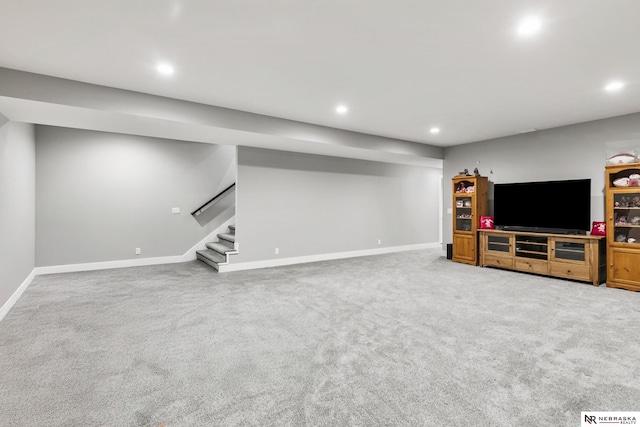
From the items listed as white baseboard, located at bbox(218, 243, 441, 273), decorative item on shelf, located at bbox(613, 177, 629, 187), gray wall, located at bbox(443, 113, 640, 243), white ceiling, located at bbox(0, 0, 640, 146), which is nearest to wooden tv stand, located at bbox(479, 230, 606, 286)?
gray wall, located at bbox(443, 113, 640, 243)

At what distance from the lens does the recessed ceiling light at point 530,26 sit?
2324 millimetres

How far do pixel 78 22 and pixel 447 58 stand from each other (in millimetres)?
3084

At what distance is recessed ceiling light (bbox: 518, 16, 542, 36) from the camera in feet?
7.63

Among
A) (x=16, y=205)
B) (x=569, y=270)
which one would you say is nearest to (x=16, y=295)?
(x=16, y=205)

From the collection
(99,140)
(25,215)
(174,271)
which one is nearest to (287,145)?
(174,271)

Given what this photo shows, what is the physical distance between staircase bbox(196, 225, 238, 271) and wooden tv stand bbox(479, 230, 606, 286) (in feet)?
15.6

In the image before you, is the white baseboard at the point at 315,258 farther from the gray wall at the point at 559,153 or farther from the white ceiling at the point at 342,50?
the white ceiling at the point at 342,50

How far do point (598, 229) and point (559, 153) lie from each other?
1.42m

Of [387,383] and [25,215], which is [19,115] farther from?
[387,383]

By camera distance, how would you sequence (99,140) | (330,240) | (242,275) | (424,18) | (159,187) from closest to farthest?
(424,18)
(242,275)
(99,140)
(159,187)
(330,240)

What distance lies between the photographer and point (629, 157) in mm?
4406

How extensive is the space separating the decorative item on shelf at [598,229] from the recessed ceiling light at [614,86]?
2.11 metres

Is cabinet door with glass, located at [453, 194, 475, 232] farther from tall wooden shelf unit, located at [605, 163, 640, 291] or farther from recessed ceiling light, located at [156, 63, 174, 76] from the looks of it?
A: recessed ceiling light, located at [156, 63, 174, 76]

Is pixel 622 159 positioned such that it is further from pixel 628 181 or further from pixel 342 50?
pixel 342 50
